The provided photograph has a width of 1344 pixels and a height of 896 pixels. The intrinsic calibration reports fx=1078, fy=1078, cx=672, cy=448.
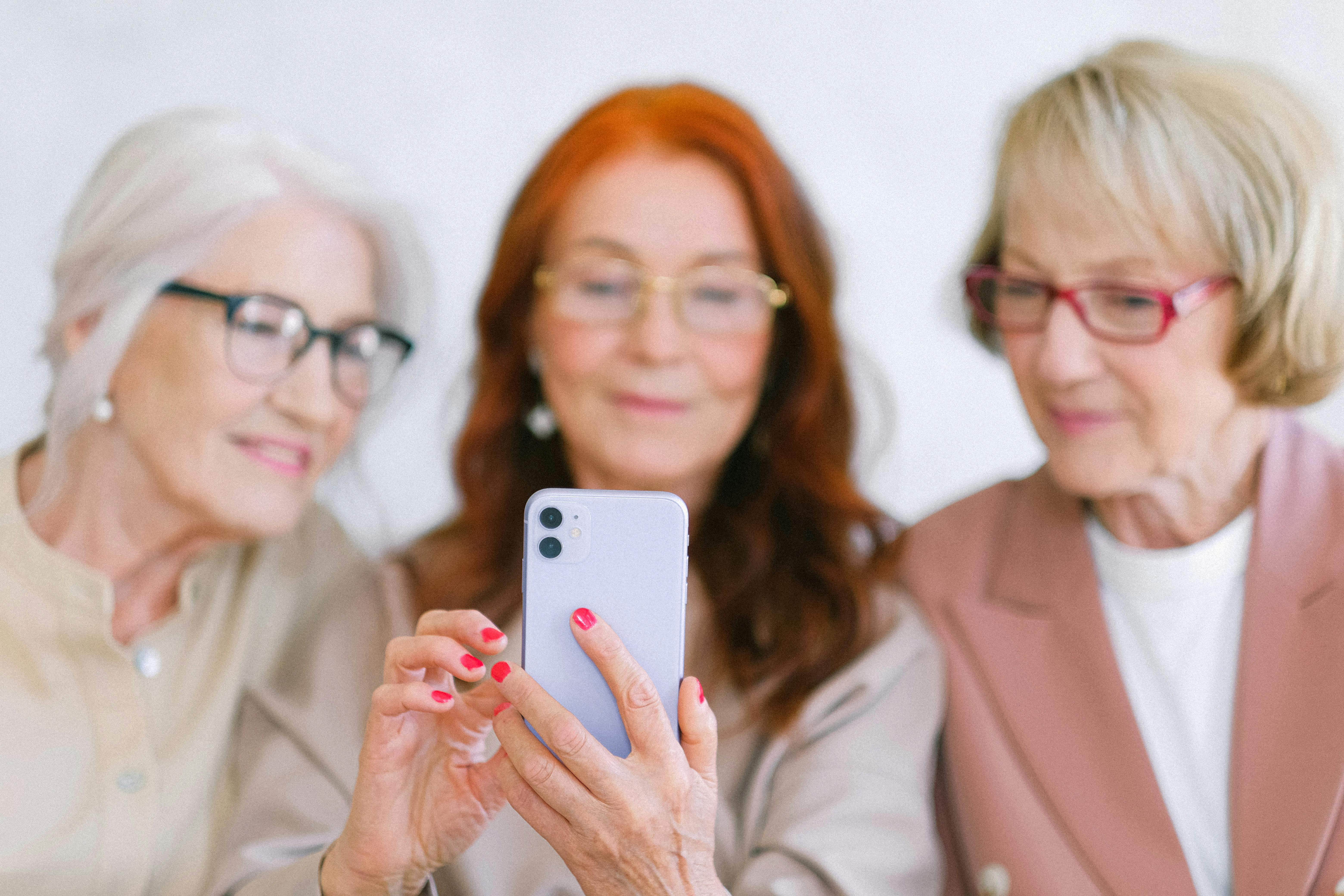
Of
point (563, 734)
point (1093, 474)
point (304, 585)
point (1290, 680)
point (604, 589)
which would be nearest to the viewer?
point (563, 734)

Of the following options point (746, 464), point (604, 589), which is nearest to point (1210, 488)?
point (746, 464)

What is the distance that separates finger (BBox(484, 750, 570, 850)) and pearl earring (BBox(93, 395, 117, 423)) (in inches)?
34.8

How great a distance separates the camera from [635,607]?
42.1 inches

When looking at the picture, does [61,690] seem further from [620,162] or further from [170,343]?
[620,162]

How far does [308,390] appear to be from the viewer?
1550 mm

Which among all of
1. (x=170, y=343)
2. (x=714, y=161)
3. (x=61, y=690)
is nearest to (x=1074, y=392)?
(x=714, y=161)

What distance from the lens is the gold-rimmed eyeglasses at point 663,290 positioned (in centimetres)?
153

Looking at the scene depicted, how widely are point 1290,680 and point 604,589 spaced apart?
87 cm

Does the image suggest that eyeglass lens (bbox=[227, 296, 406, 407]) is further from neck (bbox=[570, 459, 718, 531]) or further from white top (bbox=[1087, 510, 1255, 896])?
white top (bbox=[1087, 510, 1255, 896])

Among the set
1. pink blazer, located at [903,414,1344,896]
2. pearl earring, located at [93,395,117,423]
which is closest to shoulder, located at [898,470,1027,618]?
pink blazer, located at [903,414,1344,896]

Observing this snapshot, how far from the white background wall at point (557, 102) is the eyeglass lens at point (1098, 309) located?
2.26 feet

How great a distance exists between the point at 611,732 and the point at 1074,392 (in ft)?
2.53

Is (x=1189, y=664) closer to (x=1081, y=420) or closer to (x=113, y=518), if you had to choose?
(x=1081, y=420)

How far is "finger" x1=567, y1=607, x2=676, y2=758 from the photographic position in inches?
38.2
